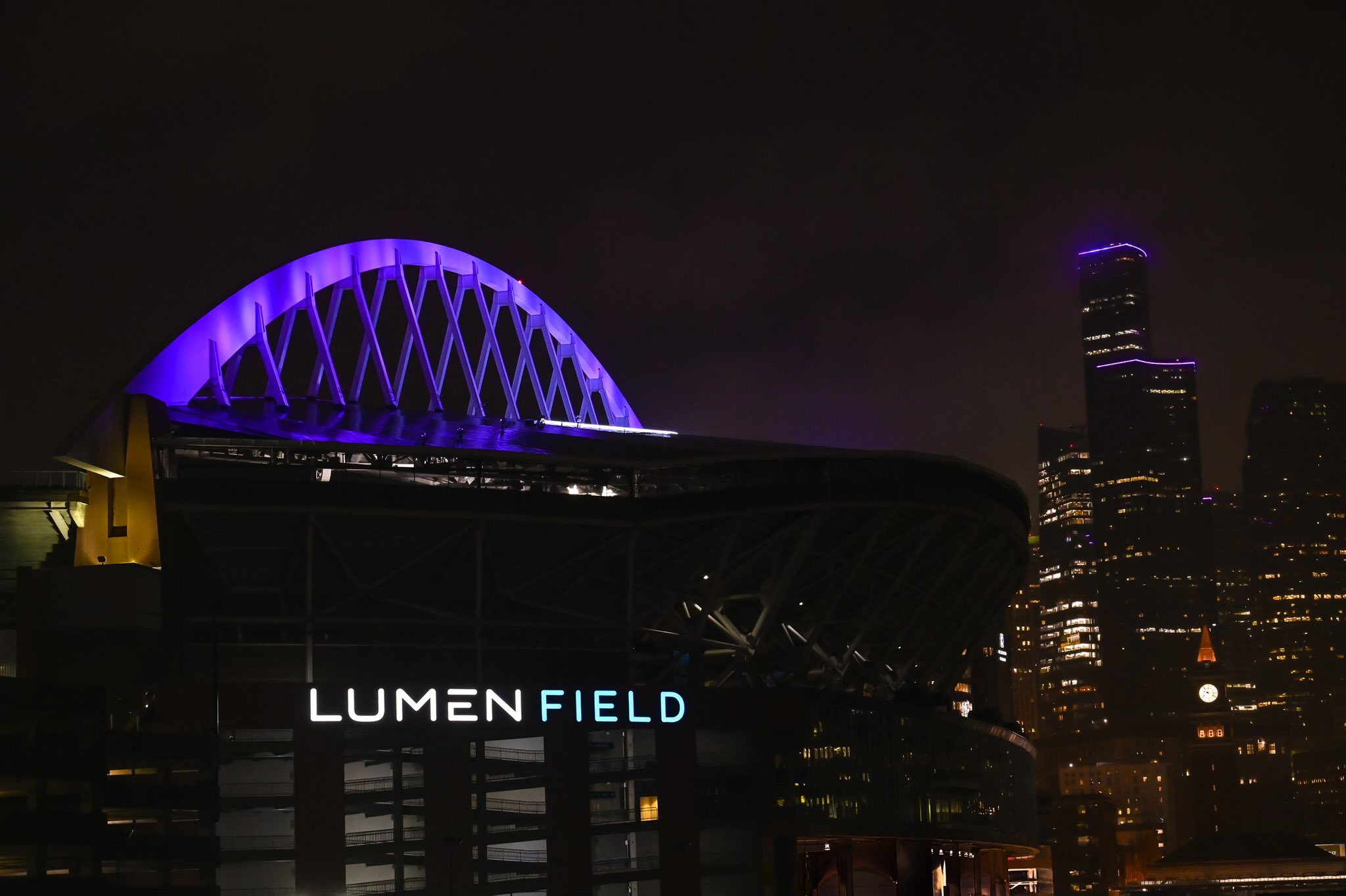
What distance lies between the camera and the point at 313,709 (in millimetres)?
90875

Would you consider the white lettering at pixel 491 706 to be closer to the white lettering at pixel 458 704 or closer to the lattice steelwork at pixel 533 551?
the white lettering at pixel 458 704

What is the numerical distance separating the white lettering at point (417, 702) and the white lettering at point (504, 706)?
293cm

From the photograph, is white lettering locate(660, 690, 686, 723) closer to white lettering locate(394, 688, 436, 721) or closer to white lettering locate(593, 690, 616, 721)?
white lettering locate(593, 690, 616, 721)

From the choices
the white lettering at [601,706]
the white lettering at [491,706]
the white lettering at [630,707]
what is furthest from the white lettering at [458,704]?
the white lettering at [630,707]

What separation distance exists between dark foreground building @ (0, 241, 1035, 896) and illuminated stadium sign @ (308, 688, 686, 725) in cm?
16

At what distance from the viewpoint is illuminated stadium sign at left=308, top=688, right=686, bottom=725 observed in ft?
300

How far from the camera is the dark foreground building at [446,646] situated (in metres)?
90.1

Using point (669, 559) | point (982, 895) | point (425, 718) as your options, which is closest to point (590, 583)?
point (669, 559)

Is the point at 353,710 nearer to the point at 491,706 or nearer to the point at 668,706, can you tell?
the point at 491,706

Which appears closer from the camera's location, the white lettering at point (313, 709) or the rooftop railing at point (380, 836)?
the white lettering at point (313, 709)

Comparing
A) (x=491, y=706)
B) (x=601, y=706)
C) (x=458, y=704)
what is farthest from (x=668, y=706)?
(x=458, y=704)

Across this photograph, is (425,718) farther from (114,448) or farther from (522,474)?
(114,448)

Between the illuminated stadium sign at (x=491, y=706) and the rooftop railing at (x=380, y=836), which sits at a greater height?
the illuminated stadium sign at (x=491, y=706)

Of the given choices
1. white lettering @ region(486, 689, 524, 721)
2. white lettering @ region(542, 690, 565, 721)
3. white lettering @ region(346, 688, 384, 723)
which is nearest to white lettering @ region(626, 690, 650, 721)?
white lettering @ region(542, 690, 565, 721)
